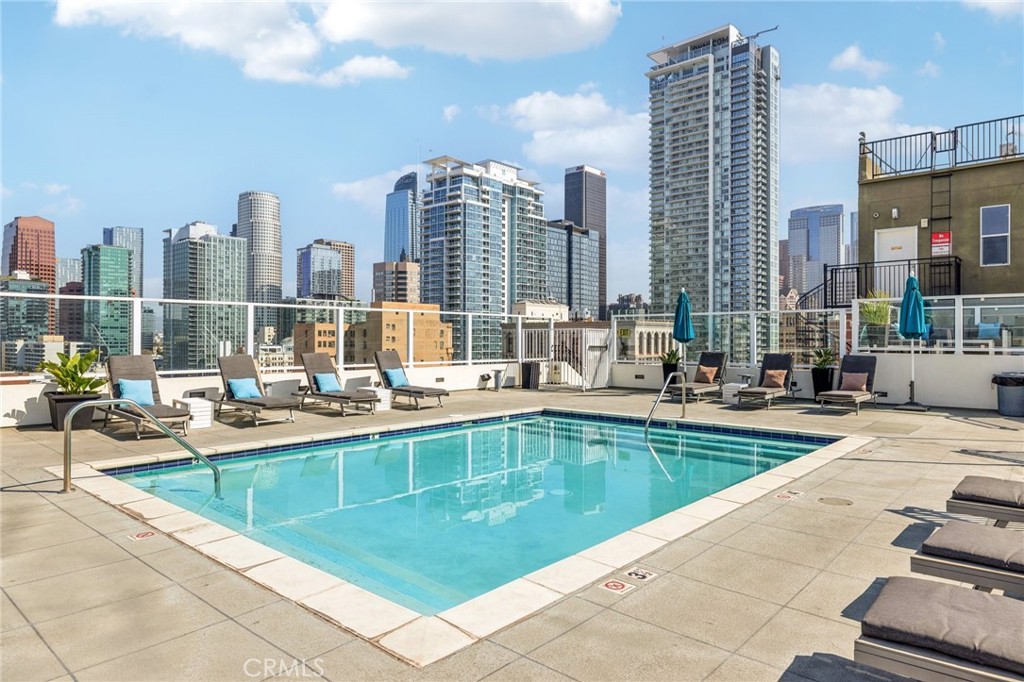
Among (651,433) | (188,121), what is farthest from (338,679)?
(188,121)

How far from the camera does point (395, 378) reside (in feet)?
37.0

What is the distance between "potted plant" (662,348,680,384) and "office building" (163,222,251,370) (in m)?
8.40

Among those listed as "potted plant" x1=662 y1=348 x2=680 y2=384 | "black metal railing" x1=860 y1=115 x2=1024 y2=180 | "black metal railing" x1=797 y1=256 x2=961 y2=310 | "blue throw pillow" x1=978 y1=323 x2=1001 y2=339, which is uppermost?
"black metal railing" x1=860 y1=115 x2=1024 y2=180

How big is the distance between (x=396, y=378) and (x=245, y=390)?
2.86 metres

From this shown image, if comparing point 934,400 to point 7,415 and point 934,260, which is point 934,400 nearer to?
point 934,260

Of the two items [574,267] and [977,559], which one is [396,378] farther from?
[574,267]

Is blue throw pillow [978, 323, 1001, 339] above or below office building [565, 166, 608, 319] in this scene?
below

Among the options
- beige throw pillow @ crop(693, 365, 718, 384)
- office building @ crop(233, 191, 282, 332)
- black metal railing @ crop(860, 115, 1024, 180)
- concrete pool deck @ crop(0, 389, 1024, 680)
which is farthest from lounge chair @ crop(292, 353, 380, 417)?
office building @ crop(233, 191, 282, 332)

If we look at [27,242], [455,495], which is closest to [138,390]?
[455,495]

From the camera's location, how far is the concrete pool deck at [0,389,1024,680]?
7.32 ft

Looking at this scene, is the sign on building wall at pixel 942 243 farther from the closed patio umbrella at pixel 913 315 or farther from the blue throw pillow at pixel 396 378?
the blue throw pillow at pixel 396 378

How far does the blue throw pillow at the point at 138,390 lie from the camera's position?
798 centimetres

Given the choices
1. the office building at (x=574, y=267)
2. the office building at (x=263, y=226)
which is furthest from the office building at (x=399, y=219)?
the office building at (x=574, y=267)

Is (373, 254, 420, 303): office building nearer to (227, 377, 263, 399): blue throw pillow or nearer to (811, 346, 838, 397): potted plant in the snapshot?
(811, 346, 838, 397): potted plant
